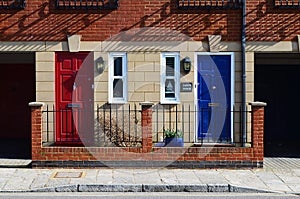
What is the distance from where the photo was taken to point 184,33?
12406mm

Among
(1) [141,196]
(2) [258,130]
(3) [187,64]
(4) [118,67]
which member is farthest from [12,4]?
(2) [258,130]

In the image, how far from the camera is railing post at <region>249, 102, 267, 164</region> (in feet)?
35.3

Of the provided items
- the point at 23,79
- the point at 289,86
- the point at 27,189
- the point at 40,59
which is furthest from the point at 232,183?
the point at 23,79

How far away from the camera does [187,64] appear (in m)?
12.4

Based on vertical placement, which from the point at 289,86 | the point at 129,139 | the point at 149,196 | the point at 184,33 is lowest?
the point at 149,196

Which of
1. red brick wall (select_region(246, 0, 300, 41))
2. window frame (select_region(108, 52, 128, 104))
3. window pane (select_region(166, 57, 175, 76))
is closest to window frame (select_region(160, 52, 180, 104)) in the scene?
window pane (select_region(166, 57, 175, 76))

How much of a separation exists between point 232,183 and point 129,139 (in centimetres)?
320

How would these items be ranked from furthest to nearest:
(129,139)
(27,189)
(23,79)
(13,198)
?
1. (23,79)
2. (129,139)
3. (27,189)
4. (13,198)

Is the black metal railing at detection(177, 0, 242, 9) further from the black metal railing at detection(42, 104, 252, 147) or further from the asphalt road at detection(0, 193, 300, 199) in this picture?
the asphalt road at detection(0, 193, 300, 199)

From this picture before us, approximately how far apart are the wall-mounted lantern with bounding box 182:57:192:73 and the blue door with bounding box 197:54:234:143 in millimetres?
306

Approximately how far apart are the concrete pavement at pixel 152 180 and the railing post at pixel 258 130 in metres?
0.41

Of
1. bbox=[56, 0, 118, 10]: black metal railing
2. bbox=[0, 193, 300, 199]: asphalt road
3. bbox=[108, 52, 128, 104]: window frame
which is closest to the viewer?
bbox=[0, 193, 300, 199]: asphalt road

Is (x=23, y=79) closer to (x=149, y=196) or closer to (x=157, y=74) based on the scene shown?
(x=157, y=74)

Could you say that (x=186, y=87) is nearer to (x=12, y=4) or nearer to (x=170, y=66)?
(x=170, y=66)
